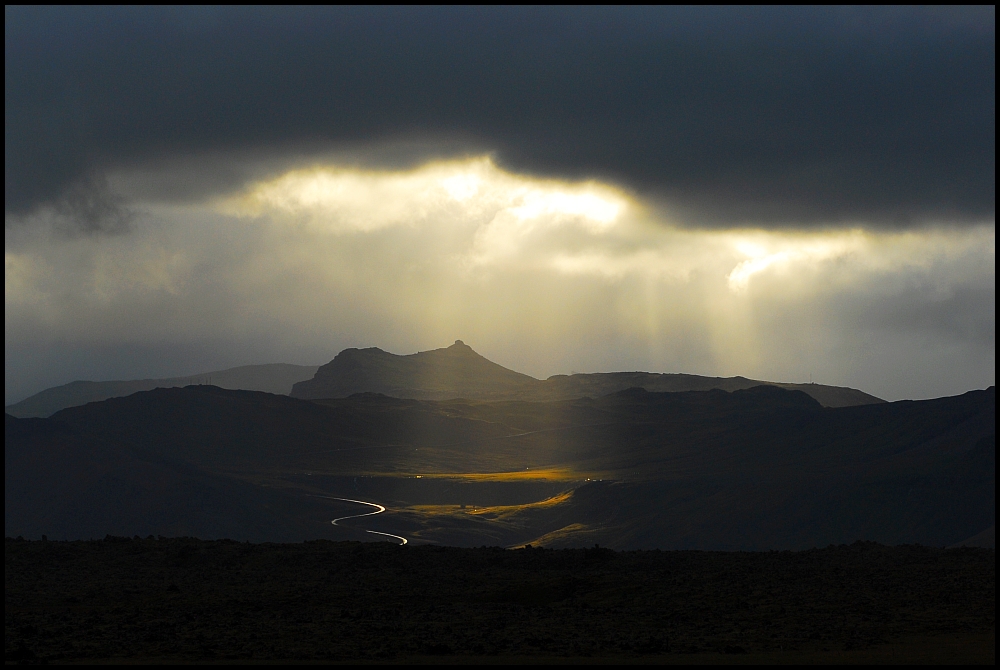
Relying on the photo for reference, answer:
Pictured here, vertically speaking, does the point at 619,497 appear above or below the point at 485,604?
above

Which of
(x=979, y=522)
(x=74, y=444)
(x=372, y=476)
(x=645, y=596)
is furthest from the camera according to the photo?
(x=372, y=476)

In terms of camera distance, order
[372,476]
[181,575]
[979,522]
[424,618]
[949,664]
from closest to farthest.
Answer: [949,664] < [424,618] < [181,575] < [979,522] < [372,476]

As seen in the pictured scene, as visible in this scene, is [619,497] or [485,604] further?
[619,497]

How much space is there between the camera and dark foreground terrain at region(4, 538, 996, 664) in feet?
126

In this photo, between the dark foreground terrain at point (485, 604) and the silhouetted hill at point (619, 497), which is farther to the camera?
the silhouetted hill at point (619, 497)

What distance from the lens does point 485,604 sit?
51750 mm

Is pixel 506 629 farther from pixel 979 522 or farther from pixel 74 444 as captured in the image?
pixel 74 444

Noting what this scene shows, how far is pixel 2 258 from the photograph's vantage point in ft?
122

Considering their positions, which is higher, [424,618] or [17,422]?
[17,422]

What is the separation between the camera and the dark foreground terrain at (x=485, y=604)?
38.4m

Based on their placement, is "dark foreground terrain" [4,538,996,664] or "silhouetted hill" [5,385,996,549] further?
"silhouetted hill" [5,385,996,549]

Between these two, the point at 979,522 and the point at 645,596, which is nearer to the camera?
the point at 645,596

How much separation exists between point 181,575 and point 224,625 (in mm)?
16521

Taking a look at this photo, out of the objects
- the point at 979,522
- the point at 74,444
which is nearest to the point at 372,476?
the point at 74,444
